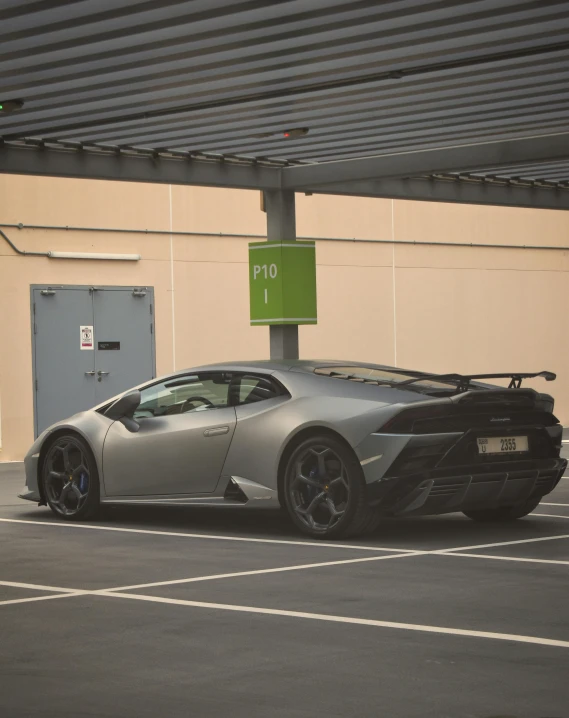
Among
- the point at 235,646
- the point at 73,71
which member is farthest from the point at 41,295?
the point at 235,646

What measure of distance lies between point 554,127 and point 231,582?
789 centimetres

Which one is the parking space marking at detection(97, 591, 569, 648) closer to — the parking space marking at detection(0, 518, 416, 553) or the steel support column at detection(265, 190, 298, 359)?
the parking space marking at detection(0, 518, 416, 553)

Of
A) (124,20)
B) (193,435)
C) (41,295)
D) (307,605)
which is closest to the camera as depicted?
(307,605)

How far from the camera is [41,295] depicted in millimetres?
18391

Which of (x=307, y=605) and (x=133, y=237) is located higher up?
(x=133, y=237)

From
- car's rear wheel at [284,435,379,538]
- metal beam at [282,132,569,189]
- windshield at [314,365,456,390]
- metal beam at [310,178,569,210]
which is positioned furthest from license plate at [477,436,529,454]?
metal beam at [310,178,569,210]

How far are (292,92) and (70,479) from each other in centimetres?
390

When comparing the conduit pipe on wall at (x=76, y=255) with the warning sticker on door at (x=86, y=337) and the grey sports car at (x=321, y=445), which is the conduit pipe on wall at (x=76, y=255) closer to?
the warning sticker on door at (x=86, y=337)

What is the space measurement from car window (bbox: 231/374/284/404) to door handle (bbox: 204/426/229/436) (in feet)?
0.81

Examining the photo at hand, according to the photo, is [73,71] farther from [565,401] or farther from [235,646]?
[565,401]

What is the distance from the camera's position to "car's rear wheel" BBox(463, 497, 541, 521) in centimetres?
1045

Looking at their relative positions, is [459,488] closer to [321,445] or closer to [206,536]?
[321,445]

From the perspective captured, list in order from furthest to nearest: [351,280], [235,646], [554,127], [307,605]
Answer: [351,280] < [554,127] < [307,605] < [235,646]

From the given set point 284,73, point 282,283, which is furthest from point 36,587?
point 282,283
